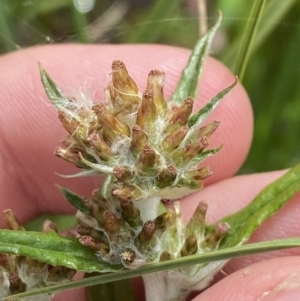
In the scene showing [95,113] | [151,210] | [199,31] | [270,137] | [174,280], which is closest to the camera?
[95,113]

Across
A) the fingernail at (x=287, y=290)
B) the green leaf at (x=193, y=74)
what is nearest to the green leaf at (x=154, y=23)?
the green leaf at (x=193, y=74)

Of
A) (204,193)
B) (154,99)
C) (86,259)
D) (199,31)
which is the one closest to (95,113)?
(154,99)

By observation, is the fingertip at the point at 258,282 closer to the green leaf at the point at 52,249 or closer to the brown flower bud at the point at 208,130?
the green leaf at the point at 52,249

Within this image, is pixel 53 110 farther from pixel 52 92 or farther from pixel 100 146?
pixel 100 146

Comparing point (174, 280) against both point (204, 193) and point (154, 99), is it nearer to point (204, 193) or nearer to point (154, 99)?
point (154, 99)

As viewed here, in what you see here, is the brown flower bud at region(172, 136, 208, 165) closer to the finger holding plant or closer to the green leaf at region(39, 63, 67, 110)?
the finger holding plant

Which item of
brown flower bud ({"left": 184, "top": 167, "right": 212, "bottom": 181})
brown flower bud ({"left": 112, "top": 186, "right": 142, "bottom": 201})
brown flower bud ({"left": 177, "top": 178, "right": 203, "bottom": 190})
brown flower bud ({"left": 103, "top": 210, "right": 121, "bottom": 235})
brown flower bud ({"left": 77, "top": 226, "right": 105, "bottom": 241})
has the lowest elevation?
brown flower bud ({"left": 77, "top": 226, "right": 105, "bottom": 241})

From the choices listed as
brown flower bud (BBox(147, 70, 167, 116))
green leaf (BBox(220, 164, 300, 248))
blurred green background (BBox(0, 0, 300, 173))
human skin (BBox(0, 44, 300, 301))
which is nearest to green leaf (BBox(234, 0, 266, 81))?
human skin (BBox(0, 44, 300, 301))
